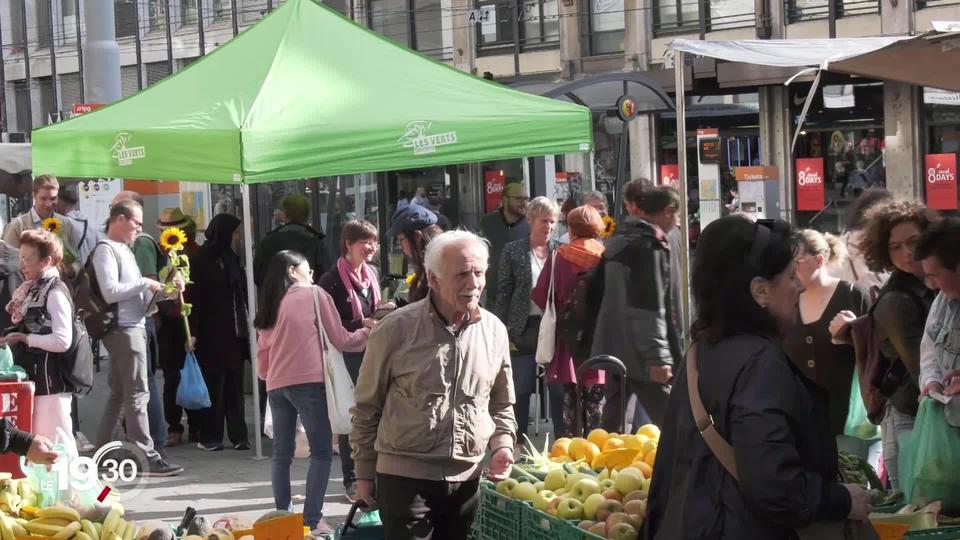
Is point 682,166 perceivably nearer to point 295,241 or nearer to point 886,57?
point 886,57

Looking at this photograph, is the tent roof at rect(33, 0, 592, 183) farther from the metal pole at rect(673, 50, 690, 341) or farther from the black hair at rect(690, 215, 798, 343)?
the black hair at rect(690, 215, 798, 343)

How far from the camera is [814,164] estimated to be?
23.9 metres

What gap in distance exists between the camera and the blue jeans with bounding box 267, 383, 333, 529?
7.50m

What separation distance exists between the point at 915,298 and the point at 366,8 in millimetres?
27951

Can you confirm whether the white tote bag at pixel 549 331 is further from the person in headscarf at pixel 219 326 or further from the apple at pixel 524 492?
the apple at pixel 524 492

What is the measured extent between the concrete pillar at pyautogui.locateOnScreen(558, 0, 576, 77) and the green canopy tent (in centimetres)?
1900

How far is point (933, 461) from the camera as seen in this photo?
4832 millimetres

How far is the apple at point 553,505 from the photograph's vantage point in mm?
5008

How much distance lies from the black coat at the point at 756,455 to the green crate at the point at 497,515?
5.48ft

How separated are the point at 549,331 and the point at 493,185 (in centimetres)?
1593

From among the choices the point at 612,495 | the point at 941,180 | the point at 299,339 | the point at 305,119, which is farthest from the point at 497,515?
the point at 941,180

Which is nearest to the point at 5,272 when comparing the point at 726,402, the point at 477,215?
the point at 726,402

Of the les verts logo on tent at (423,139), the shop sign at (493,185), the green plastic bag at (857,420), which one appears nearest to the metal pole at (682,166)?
the green plastic bag at (857,420)

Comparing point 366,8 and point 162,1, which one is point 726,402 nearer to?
point 366,8
